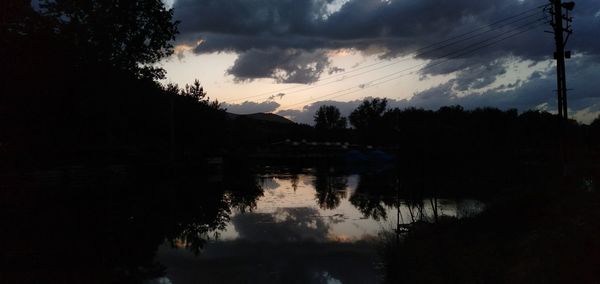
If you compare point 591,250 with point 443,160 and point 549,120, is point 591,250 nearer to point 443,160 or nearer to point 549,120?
point 443,160

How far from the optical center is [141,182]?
3931 centimetres

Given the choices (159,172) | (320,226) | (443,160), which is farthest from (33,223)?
(443,160)

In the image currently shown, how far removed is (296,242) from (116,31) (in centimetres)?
2997

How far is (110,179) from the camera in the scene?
35.6m

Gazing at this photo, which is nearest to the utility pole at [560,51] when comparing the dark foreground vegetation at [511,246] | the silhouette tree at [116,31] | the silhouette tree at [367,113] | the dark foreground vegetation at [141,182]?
the dark foreground vegetation at [141,182]

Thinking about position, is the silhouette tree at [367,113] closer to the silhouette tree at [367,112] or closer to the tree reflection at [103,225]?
the silhouette tree at [367,112]

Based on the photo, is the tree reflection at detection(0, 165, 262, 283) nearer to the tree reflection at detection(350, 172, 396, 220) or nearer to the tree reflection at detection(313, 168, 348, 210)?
the tree reflection at detection(313, 168, 348, 210)

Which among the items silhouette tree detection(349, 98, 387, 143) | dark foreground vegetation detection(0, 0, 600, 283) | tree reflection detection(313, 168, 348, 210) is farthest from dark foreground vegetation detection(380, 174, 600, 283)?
silhouette tree detection(349, 98, 387, 143)

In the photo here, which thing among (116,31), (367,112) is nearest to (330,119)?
(367,112)

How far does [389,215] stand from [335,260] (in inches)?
359

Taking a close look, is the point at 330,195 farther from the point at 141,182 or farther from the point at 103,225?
the point at 103,225

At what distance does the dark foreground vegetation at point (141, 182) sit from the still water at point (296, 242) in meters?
0.65

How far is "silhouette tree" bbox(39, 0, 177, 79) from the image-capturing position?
36031mm

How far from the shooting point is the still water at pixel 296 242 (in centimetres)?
1325
